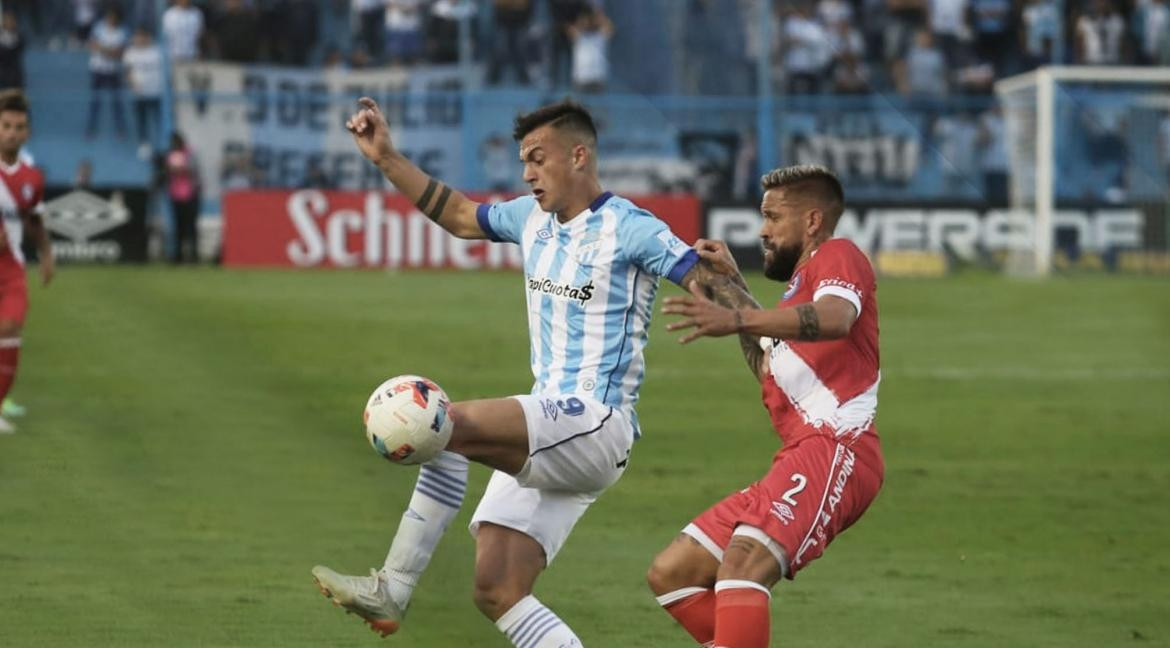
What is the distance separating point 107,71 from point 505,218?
2522cm

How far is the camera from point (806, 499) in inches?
259

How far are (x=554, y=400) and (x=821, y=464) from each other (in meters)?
0.95

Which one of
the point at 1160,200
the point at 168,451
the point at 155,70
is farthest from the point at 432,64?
the point at 168,451

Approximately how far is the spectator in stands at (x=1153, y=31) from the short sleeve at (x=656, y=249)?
91.8ft

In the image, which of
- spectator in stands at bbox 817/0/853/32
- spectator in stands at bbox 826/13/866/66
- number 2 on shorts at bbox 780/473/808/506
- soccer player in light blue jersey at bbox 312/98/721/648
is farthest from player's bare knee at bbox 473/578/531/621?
spectator in stands at bbox 817/0/853/32

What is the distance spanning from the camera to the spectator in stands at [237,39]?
31.6 m

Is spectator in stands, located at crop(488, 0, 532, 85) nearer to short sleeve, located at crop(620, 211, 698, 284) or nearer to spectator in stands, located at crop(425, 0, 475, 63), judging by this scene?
spectator in stands, located at crop(425, 0, 475, 63)

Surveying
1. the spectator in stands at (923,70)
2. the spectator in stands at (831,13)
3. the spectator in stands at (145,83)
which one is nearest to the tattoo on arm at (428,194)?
the spectator in stands at (145,83)

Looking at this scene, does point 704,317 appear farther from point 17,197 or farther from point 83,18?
point 83,18

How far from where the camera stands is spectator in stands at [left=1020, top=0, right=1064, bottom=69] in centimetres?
3394

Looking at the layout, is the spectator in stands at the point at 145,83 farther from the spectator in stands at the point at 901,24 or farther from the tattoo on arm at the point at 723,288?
the tattoo on arm at the point at 723,288

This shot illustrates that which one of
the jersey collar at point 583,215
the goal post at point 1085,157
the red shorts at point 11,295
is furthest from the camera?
the goal post at point 1085,157

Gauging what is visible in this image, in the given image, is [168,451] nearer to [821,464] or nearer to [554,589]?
[554,589]

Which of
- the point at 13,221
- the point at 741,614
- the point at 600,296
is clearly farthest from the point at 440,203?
the point at 13,221
